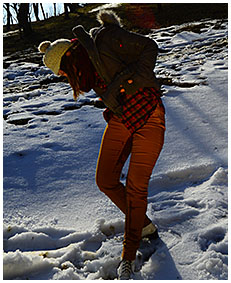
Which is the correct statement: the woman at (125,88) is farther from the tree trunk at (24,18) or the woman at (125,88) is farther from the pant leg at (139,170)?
the tree trunk at (24,18)

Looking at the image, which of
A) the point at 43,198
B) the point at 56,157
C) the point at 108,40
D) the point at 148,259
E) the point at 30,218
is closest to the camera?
the point at 108,40

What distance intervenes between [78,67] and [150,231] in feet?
4.26

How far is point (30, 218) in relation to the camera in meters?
2.64

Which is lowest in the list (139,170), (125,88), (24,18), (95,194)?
(95,194)

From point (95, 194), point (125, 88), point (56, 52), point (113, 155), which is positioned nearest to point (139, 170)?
point (113, 155)

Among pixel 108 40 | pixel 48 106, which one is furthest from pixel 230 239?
pixel 48 106

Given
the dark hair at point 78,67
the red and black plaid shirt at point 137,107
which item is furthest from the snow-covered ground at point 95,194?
the dark hair at point 78,67

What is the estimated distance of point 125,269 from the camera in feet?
6.45

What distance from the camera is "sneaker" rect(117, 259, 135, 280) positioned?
1.96m

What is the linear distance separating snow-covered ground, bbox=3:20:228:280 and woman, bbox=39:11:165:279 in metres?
0.40

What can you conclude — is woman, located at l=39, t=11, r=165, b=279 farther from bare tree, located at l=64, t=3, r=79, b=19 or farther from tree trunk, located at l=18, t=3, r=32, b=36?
bare tree, located at l=64, t=3, r=79, b=19

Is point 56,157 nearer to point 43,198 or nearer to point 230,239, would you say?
point 43,198

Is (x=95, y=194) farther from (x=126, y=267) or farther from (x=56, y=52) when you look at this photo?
(x=56, y=52)

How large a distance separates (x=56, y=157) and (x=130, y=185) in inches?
70.5
